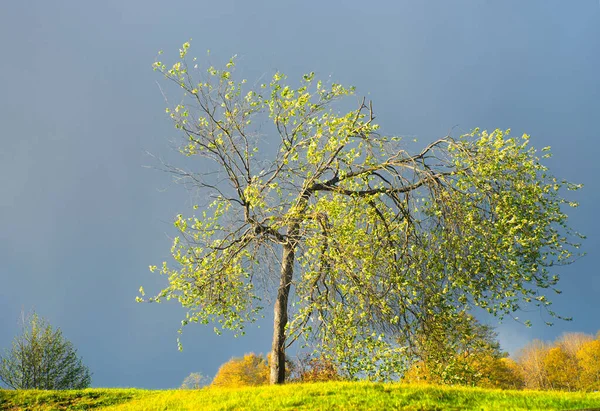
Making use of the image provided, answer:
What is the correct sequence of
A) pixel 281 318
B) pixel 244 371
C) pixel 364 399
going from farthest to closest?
pixel 244 371 → pixel 281 318 → pixel 364 399

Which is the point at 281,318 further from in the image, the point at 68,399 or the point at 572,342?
the point at 572,342

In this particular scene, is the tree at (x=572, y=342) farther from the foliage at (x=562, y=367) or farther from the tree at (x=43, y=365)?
the tree at (x=43, y=365)

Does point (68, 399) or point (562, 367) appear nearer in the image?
point (68, 399)

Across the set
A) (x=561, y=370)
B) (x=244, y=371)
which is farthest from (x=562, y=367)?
(x=244, y=371)

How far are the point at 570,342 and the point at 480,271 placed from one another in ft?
229

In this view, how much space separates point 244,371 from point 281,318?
38.8 meters

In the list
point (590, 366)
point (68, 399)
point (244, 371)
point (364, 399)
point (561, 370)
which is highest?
point (244, 371)

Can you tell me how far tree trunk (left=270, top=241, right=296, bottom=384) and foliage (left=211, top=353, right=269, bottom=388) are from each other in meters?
34.0

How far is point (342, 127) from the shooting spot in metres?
18.2

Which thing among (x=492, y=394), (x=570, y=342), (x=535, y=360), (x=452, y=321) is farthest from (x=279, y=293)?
(x=570, y=342)

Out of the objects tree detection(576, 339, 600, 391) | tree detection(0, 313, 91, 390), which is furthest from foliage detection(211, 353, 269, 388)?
tree detection(576, 339, 600, 391)

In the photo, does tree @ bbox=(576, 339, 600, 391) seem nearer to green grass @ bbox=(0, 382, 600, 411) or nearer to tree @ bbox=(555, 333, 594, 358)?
tree @ bbox=(555, 333, 594, 358)

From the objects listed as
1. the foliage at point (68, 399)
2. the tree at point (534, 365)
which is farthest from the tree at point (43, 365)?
the tree at point (534, 365)

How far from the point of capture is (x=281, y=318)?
19328mm
